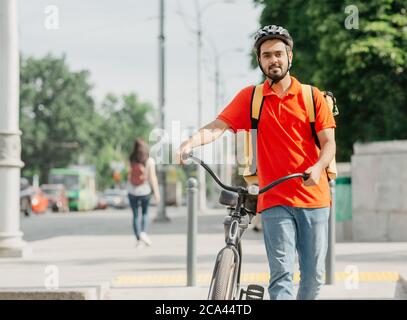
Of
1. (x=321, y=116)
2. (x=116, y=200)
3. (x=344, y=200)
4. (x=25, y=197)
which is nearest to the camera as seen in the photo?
(x=321, y=116)

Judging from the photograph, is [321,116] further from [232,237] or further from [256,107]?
[232,237]

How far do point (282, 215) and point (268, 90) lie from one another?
0.65m

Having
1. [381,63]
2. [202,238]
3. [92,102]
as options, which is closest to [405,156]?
[202,238]

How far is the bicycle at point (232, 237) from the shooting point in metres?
4.42

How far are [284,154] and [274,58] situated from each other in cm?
49

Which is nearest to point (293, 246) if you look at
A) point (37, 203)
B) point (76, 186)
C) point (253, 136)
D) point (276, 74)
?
point (253, 136)

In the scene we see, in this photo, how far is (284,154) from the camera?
Answer: 476 cm

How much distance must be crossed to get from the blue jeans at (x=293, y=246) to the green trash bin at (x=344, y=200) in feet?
41.1

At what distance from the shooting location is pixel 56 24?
9.62 m

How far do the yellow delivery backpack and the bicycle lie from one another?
0.75 feet

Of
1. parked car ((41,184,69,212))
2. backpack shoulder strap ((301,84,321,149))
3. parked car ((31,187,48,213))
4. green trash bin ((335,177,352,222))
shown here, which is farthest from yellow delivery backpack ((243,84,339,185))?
parked car ((41,184,69,212))

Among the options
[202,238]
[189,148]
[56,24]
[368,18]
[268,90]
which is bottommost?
[202,238]
